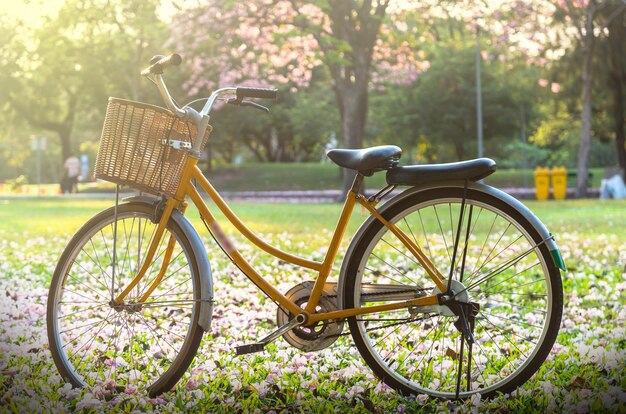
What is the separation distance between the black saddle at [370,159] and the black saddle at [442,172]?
48 mm

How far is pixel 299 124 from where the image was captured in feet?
160

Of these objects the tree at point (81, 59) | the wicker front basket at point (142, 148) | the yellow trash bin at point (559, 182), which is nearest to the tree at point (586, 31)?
the yellow trash bin at point (559, 182)

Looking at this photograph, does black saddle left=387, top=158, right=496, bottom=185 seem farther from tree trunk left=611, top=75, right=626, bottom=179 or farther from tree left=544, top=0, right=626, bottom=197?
tree trunk left=611, top=75, right=626, bottom=179

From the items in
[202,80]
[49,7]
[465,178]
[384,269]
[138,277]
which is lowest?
[384,269]

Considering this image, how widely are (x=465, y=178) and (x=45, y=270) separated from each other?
6.53 meters

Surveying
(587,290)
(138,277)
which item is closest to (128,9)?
(587,290)

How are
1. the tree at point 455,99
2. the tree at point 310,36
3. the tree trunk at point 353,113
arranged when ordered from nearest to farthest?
the tree at point 310,36, the tree trunk at point 353,113, the tree at point 455,99

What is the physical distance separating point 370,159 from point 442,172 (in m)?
0.31

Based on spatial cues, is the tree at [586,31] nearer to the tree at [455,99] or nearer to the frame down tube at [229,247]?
the tree at [455,99]

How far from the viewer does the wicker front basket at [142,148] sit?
157 inches

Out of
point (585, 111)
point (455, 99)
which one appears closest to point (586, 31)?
point (585, 111)

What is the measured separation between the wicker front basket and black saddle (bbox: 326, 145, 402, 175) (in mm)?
648

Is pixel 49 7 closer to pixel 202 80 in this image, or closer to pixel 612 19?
pixel 202 80

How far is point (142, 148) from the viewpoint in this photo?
4.00 m
